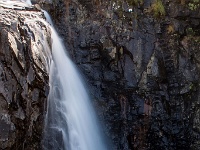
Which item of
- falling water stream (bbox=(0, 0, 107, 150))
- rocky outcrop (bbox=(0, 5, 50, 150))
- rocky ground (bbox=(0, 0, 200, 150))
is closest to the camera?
rocky outcrop (bbox=(0, 5, 50, 150))

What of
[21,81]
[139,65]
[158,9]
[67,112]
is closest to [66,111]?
[67,112]

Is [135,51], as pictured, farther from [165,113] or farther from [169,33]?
[165,113]

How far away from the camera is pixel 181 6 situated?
1028 cm

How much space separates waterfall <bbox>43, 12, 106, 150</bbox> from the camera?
787cm

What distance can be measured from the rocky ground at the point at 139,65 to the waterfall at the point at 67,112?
0.67m

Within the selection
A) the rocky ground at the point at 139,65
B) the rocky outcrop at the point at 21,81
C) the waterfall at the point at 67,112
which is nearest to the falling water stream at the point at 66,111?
the waterfall at the point at 67,112

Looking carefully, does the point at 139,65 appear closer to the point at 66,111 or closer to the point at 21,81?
the point at 66,111

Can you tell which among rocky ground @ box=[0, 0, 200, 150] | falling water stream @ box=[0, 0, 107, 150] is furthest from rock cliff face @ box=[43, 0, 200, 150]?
falling water stream @ box=[0, 0, 107, 150]

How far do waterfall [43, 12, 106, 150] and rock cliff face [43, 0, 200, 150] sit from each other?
706 mm

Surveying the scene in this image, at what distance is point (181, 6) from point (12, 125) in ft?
24.1

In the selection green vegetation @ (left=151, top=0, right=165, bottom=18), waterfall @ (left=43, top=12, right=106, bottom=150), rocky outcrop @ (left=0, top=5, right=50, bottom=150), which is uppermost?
green vegetation @ (left=151, top=0, right=165, bottom=18)

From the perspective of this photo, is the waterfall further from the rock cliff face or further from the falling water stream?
the rock cliff face

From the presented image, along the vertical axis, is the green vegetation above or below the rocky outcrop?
above

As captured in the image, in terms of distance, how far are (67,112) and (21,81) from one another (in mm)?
2834
